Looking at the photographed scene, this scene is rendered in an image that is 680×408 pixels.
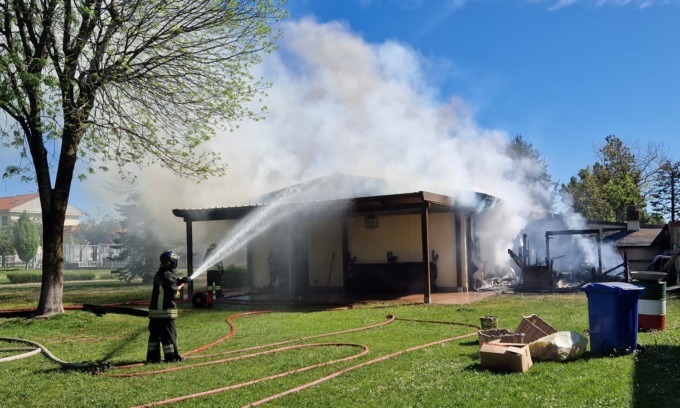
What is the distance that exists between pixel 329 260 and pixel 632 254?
11.3 metres

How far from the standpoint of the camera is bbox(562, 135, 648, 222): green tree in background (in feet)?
130

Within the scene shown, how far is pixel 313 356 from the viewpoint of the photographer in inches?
305

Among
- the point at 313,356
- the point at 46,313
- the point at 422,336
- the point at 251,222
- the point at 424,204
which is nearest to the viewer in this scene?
the point at 313,356

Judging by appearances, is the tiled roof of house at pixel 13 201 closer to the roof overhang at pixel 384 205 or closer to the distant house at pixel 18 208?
the distant house at pixel 18 208

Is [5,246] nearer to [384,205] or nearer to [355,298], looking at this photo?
[355,298]

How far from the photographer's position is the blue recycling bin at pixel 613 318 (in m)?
7.04

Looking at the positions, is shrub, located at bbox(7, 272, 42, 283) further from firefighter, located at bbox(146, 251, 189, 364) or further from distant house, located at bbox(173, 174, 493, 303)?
firefighter, located at bbox(146, 251, 189, 364)

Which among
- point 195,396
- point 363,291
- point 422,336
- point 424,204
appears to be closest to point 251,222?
point 363,291

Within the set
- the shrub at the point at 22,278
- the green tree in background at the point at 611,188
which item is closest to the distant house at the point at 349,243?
the shrub at the point at 22,278

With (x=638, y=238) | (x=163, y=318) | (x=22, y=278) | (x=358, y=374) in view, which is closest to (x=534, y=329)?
(x=358, y=374)

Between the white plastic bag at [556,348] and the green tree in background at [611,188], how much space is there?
35.9 m

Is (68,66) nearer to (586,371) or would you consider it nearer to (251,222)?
(251,222)

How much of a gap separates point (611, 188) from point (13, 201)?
266ft

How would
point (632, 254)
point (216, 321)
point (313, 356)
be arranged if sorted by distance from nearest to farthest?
point (313, 356) → point (216, 321) → point (632, 254)
